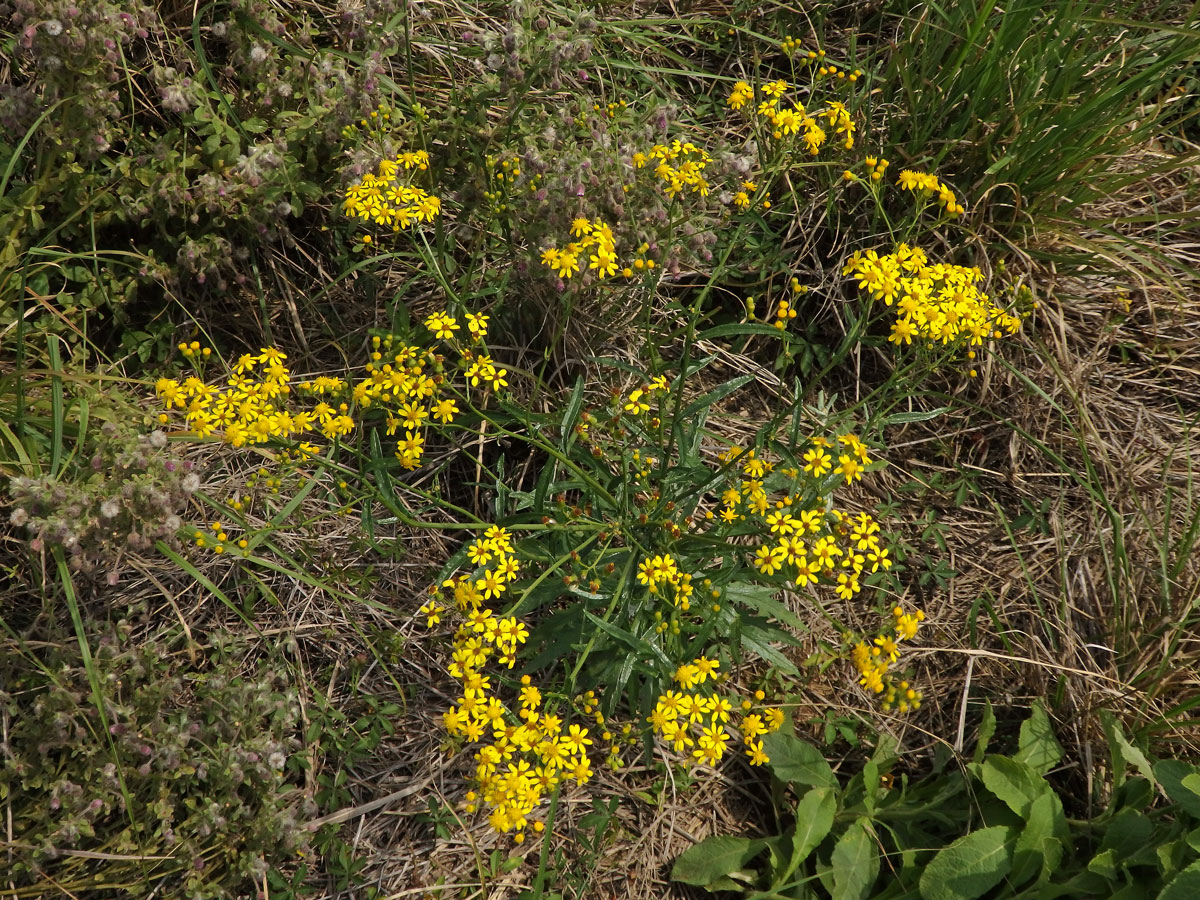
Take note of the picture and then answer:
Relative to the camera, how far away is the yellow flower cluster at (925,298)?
279cm

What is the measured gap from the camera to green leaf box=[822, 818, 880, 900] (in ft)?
9.43

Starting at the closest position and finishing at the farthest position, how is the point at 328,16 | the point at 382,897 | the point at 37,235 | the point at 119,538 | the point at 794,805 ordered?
the point at 119,538 < the point at 382,897 < the point at 794,805 < the point at 37,235 < the point at 328,16

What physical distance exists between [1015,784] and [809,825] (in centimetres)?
69

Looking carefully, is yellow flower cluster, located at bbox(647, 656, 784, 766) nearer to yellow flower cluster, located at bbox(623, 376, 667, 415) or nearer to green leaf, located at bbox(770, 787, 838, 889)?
green leaf, located at bbox(770, 787, 838, 889)

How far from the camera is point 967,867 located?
2.79m

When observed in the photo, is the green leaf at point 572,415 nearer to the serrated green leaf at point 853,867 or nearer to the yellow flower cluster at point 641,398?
the yellow flower cluster at point 641,398

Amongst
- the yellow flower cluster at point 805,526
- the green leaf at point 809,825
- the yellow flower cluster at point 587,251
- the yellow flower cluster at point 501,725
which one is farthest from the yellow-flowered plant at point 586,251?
the green leaf at point 809,825

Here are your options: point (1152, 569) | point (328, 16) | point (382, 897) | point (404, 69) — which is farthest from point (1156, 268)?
point (382, 897)

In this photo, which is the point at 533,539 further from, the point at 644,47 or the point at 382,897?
the point at 644,47

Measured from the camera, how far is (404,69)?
394cm

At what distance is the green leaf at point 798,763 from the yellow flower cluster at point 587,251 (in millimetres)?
1694

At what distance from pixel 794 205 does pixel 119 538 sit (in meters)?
2.89

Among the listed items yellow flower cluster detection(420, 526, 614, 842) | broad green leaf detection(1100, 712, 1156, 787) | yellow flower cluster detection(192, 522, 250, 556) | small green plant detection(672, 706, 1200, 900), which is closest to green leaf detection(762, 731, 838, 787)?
small green plant detection(672, 706, 1200, 900)

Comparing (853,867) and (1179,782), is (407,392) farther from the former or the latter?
(1179,782)
